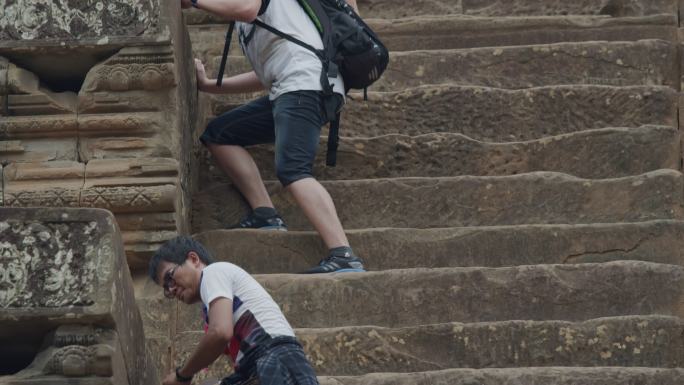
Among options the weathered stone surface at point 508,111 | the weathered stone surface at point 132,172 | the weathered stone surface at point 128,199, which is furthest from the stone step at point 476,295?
the weathered stone surface at point 508,111

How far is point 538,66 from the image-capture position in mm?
10156

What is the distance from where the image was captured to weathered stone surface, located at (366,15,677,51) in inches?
417

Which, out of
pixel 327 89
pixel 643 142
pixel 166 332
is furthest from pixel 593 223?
pixel 166 332

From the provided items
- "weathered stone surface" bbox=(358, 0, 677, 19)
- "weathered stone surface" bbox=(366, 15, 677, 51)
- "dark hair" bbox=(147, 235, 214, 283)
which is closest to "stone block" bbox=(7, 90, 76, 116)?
"dark hair" bbox=(147, 235, 214, 283)

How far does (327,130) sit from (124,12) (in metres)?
1.51

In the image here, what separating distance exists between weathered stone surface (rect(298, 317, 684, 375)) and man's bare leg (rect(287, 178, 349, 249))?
76 centimetres

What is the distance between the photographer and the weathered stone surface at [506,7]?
11056mm

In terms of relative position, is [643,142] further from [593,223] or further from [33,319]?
[33,319]

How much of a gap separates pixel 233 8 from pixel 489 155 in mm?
1406

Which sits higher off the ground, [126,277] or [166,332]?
[126,277]

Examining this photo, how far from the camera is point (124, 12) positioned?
8414 millimetres

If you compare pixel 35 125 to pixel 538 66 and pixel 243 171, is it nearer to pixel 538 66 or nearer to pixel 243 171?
pixel 243 171

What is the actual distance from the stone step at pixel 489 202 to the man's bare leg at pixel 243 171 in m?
0.11

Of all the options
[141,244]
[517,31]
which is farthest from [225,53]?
[517,31]
